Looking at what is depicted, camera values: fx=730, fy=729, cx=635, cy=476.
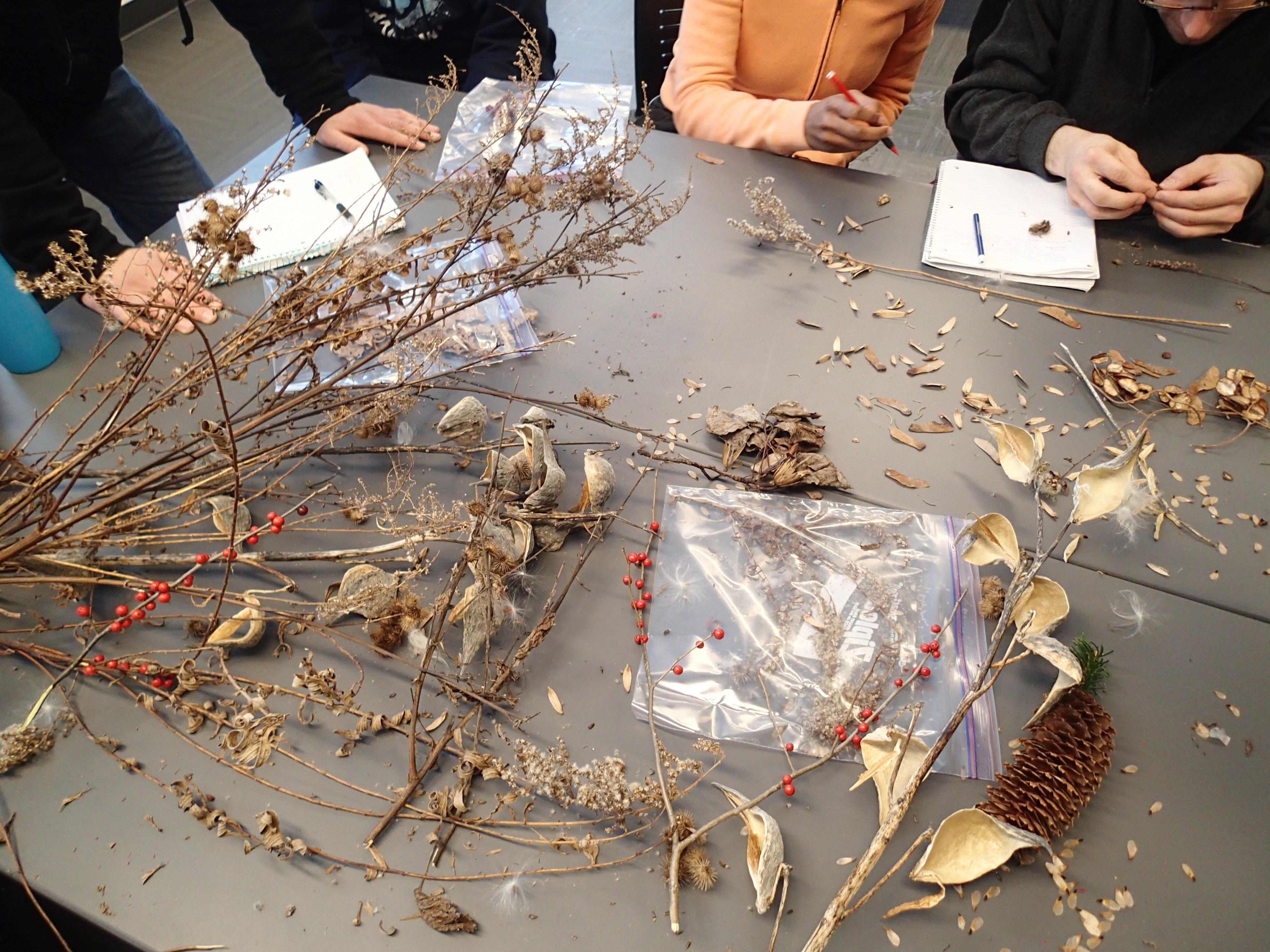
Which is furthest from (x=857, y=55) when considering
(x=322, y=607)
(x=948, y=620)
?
(x=322, y=607)

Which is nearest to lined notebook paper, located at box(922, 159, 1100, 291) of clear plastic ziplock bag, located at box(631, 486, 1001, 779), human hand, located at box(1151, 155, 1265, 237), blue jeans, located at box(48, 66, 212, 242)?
human hand, located at box(1151, 155, 1265, 237)

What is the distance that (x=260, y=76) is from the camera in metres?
3.39

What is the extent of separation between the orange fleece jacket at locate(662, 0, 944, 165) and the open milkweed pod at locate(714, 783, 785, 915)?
1404mm

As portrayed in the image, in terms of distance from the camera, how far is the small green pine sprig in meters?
0.91

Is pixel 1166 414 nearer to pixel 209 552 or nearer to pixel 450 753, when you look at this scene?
pixel 450 753

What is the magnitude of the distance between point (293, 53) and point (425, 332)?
3.23 feet

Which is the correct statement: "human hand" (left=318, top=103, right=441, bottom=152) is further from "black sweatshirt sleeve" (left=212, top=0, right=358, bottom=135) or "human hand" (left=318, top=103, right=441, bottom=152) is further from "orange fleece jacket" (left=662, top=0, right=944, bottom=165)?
"orange fleece jacket" (left=662, top=0, right=944, bottom=165)

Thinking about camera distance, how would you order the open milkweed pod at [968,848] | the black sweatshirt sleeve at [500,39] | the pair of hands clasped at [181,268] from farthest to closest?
the black sweatshirt sleeve at [500,39] → the pair of hands clasped at [181,268] → the open milkweed pod at [968,848]

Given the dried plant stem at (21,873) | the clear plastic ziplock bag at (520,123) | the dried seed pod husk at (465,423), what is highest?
the clear plastic ziplock bag at (520,123)

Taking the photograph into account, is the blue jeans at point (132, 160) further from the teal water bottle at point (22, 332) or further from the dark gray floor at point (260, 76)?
the dark gray floor at point (260, 76)

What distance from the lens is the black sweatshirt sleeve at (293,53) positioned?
1.66m

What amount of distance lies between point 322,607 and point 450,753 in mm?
242

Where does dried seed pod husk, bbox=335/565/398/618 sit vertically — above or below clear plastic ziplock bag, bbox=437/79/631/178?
below

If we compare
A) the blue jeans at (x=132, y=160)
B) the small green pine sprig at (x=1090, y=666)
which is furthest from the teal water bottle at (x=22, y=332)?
the small green pine sprig at (x=1090, y=666)
